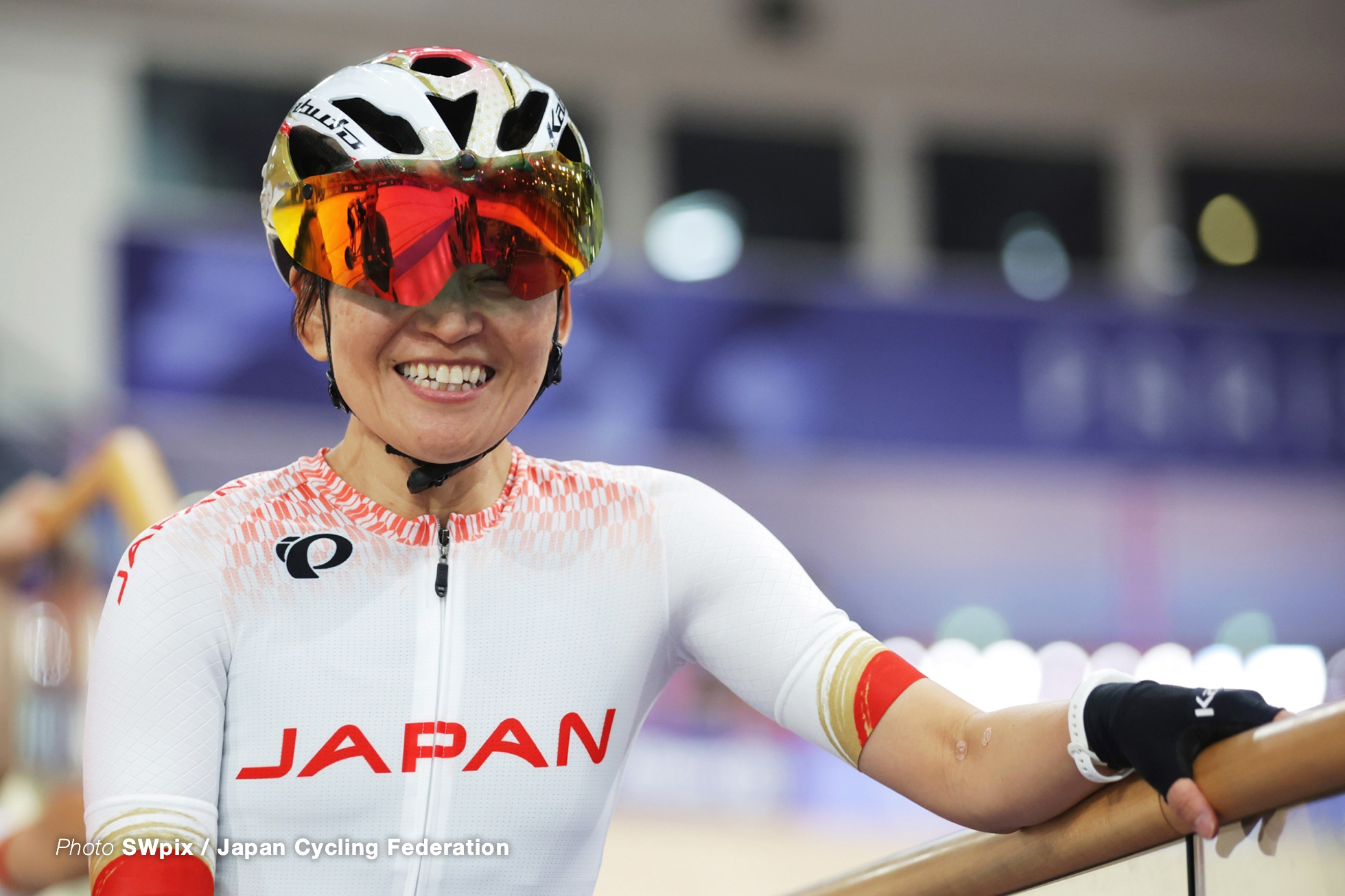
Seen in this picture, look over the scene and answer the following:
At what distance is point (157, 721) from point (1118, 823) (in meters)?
0.96

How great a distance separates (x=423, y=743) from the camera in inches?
54.5

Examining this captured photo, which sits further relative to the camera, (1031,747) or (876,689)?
(876,689)

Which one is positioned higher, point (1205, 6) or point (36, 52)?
point (1205, 6)

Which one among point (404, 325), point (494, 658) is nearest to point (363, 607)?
point (494, 658)

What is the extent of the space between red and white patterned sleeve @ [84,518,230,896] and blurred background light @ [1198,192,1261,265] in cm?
1155

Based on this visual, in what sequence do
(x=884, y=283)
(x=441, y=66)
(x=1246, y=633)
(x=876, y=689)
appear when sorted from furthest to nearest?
(x=1246, y=633), (x=884, y=283), (x=441, y=66), (x=876, y=689)

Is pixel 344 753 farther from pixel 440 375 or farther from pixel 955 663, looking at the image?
pixel 955 663

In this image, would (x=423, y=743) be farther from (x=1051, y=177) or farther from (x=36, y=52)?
(x=1051, y=177)

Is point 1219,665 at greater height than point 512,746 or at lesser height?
lesser

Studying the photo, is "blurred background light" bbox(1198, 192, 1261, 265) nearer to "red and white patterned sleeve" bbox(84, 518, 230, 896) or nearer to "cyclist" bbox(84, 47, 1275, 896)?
"cyclist" bbox(84, 47, 1275, 896)

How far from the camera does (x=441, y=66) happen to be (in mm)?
1562

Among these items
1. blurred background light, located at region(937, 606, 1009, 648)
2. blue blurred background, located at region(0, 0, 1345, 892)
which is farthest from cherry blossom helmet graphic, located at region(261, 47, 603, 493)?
blurred background light, located at region(937, 606, 1009, 648)

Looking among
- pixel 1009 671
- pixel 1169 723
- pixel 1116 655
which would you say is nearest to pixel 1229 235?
pixel 1116 655

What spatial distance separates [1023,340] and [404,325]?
30.9ft
